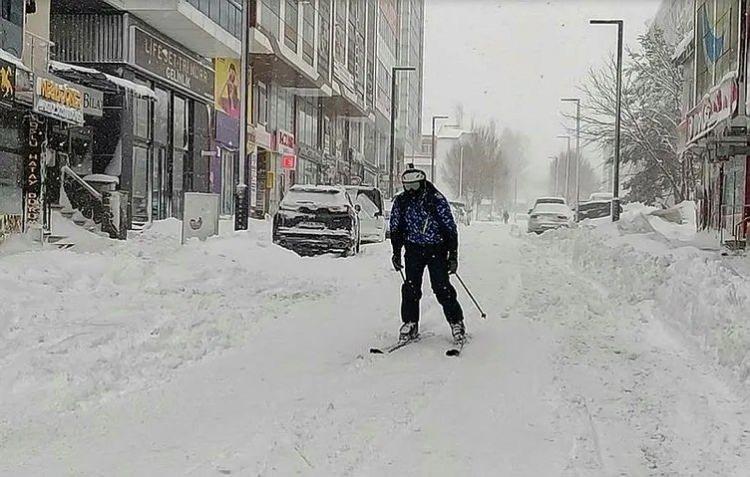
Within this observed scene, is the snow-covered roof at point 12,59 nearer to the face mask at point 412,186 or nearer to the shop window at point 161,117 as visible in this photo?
the face mask at point 412,186

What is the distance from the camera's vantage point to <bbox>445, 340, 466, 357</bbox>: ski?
323 inches

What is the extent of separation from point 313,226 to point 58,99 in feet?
17.8

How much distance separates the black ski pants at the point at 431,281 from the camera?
873cm

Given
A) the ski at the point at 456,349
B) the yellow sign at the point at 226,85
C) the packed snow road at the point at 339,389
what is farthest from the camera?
the yellow sign at the point at 226,85

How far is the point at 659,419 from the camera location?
236 inches

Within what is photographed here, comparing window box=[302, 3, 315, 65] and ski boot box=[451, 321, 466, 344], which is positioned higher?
window box=[302, 3, 315, 65]

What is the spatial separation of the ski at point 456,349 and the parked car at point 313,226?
11.2 meters

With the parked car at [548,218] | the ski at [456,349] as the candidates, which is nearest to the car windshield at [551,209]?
the parked car at [548,218]

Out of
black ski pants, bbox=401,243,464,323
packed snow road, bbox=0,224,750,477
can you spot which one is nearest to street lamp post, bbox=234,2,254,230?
packed snow road, bbox=0,224,750,477

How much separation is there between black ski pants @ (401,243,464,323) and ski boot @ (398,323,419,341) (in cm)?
4

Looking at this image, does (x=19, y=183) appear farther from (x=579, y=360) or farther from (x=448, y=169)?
(x=448, y=169)

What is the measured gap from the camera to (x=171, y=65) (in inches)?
1073

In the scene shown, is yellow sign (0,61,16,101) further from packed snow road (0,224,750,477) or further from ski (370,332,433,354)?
ski (370,332,433,354)

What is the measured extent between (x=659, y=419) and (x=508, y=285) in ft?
27.8
